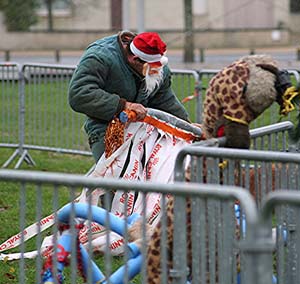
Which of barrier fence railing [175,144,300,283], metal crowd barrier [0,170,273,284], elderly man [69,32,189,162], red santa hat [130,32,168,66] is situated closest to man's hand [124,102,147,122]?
elderly man [69,32,189,162]

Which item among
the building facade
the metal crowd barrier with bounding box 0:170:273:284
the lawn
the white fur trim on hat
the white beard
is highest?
the white fur trim on hat

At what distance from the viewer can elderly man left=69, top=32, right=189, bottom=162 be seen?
8125 millimetres

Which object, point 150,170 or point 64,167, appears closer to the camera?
point 150,170

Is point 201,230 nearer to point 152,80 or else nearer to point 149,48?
point 149,48

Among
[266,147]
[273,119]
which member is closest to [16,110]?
[273,119]

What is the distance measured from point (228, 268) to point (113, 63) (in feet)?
10.5

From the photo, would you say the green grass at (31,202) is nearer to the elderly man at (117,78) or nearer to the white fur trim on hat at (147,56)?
the elderly man at (117,78)

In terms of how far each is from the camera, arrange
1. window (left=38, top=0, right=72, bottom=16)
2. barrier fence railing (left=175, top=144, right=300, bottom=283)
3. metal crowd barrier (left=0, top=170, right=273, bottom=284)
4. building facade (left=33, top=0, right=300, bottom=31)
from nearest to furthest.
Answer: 1. metal crowd barrier (left=0, top=170, right=273, bottom=284)
2. barrier fence railing (left=175, top=144, right=300, bottom=283)
3. window (left=38, top=0, right=72, bottom=16)
4. building facade (left=33, top=0, right=300, bottom=31)

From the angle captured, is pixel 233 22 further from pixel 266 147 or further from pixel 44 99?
pixel 266 147

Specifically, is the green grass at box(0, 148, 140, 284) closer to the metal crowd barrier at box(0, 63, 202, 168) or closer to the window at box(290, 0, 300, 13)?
the metal crowd barrier at box(0, 63, 202, 168)

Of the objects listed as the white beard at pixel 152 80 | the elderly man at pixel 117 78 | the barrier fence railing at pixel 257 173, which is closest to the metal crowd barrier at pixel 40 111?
the elderly man at pixel 117 78

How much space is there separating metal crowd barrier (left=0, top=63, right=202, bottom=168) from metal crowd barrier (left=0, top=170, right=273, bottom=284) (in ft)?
23.1

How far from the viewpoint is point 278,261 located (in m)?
6.04

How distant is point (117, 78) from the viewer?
838 centimetres
